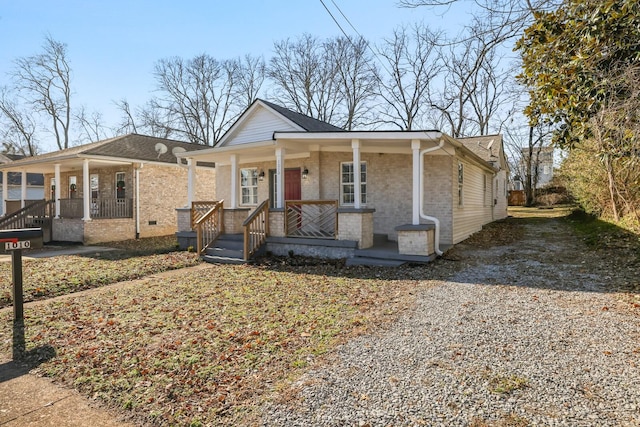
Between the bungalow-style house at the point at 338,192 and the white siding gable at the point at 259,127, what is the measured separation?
0.04m

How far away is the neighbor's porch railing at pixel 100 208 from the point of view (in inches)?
619

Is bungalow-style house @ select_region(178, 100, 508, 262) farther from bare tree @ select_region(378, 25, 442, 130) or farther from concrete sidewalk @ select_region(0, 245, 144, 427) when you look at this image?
bare tree @ select_region(378, 25, 442, 130)

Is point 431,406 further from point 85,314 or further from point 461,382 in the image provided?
point 85,314

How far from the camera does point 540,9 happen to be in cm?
596

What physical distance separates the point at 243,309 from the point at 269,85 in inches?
1304

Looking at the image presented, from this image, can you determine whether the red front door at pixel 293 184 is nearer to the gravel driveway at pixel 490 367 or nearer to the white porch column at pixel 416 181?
the white porch column at pixel 416 181

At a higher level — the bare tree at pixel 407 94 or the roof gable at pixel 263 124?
the bare tree at pixel 407 94

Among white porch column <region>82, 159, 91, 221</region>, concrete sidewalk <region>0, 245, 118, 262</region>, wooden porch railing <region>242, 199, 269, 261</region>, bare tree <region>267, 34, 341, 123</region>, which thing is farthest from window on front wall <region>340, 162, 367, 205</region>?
bare tree <region>267, 34, 341, 123</region>

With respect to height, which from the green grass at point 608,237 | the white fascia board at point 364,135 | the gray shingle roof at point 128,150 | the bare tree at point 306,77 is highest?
the bare tree at point 306,77

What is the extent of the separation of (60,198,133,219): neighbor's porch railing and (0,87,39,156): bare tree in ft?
86.6

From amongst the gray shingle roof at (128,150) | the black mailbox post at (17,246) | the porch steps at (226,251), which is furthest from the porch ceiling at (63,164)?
the black mailbox post at (17,246)

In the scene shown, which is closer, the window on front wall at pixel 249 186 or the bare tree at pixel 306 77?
the window on front wall at pixel 249 186

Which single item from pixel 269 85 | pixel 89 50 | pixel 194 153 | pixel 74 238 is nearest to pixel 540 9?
pixel 194 153

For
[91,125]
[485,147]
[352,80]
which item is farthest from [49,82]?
[485,147]
